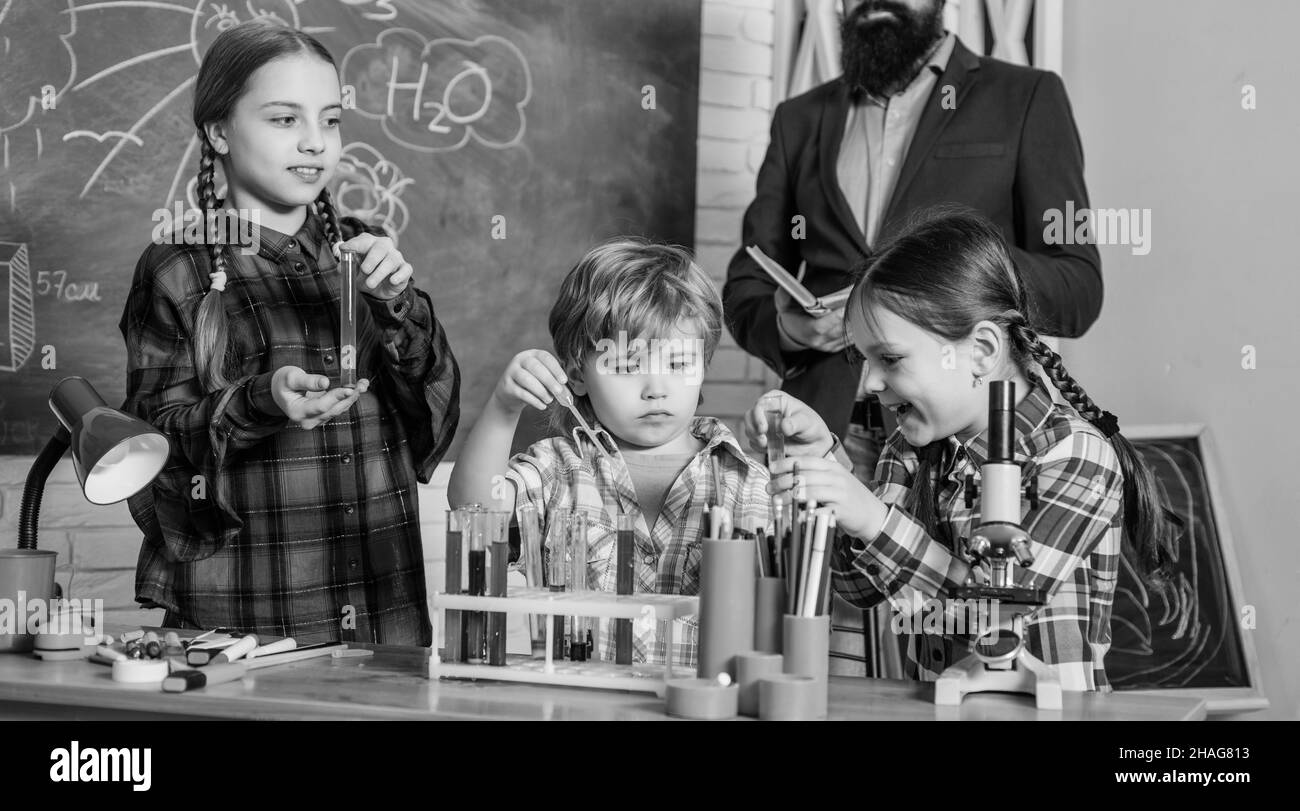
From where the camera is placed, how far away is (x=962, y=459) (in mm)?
1750

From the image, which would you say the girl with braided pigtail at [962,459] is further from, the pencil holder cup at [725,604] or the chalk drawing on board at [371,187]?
the chalk drawing on board at [371,187]

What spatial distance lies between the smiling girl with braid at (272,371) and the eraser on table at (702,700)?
934 millimetres

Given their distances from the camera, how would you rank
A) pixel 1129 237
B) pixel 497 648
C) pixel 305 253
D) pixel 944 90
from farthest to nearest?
pixel 1129 237 < pixel 944 90 < pixel 305 253 < pixel 497 648

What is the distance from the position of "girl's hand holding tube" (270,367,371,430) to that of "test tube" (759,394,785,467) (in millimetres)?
527

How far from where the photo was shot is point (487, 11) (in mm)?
3393

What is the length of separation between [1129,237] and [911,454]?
68.9 inches

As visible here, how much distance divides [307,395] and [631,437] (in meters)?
0.45

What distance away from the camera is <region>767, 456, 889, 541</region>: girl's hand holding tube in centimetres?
146

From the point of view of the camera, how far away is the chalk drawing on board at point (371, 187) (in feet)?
10.5

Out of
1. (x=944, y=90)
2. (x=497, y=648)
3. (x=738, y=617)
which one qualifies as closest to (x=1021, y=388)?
(x=738, y=617)

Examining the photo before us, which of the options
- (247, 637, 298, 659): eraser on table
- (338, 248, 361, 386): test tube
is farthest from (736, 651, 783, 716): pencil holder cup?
(338, 248, 361, 386): test tube

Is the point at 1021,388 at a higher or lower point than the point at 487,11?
lower

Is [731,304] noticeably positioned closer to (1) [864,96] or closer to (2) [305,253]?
(1) [864,96]

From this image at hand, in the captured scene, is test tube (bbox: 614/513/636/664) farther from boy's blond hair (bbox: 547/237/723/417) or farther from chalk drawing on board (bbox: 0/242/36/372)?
chalk drawing on board (bbox: 0/242/36/372)
